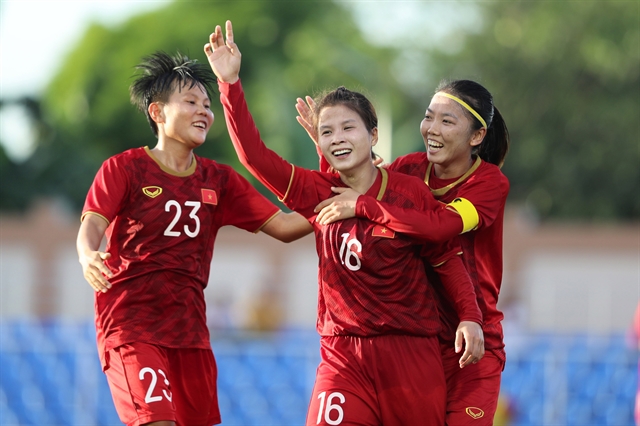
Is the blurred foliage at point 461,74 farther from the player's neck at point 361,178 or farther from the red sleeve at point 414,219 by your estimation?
the red sleeve at point 414,219

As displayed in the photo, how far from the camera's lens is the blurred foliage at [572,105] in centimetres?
3512

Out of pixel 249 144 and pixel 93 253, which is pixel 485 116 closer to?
pixel 249 144

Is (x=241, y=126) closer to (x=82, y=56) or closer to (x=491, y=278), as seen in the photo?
(x=491, y=278)

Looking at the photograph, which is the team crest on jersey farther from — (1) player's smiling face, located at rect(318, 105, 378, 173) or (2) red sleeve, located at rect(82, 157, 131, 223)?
(1) player's smiling face, located at rect(318, 105, 378, 173)

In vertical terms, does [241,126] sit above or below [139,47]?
below

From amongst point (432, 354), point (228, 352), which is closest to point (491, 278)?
point (432, 354)

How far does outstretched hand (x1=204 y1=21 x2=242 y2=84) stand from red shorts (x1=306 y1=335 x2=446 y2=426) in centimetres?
136

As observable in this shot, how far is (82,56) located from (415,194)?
126ft

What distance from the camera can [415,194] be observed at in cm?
486

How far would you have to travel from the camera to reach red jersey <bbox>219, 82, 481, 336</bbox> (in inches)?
186

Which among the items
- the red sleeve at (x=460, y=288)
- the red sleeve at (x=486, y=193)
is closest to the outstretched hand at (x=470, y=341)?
the red sleeve at (x=460, y=288)

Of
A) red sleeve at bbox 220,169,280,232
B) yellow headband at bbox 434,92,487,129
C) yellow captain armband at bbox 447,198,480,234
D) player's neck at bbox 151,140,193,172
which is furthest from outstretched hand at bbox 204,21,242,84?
yellow captain armband at bbox 447,198,480,234

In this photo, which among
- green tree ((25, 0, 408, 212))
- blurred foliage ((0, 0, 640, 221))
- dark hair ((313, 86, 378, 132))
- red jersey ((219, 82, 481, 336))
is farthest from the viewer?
green tree ((25, 0, 408, 212))

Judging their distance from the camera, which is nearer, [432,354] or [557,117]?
[432,354]
